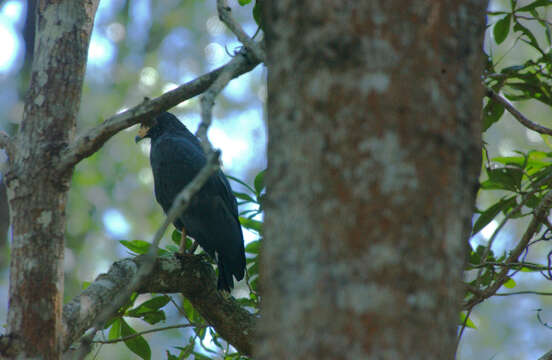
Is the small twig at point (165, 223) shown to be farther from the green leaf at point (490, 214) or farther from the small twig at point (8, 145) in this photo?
the green leaf at point (490, 214)

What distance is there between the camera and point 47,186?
2189 mm

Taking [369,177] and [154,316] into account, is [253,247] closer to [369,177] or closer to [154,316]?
[154,316]

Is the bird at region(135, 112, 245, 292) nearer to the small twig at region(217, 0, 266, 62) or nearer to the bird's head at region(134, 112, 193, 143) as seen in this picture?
the bird's head at region(134, 112, 193, 143)

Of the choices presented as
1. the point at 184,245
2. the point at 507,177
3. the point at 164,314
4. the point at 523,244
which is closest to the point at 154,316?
the point at 164,314

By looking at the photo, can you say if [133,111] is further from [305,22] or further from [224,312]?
[224,312]

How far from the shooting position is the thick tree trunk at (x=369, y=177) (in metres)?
1.17

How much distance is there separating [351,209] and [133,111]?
1186 mm

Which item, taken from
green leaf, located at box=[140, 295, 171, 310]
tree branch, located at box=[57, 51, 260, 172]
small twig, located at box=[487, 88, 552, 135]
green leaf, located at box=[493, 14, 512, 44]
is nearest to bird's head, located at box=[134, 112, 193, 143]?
green leaf, located at box=[140, 295, 171, 310]

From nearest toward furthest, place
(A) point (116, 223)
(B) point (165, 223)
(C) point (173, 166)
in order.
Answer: (B) point (165, 223), (C) point (173, 166), (A) point (116, 223)

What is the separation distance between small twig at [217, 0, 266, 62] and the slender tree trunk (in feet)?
2.10

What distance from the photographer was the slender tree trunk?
2.03 m

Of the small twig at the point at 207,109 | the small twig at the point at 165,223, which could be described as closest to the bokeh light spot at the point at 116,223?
the small twig at the point at 207,109

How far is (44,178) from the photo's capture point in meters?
2.20

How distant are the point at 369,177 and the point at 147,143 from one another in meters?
15.0
